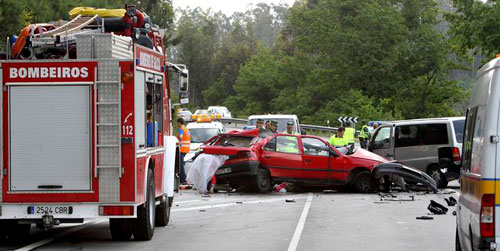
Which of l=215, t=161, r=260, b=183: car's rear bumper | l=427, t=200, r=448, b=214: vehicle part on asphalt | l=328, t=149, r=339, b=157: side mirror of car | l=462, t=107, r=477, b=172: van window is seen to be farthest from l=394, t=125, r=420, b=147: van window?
l=462, t=107, r=477, b=172: van window

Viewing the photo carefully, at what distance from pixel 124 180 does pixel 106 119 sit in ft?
2.66

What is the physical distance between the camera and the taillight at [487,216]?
23.2 ft

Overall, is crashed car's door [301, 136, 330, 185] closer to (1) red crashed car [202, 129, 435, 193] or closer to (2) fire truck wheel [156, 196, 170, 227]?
(1) red crashed car [202, 129, 435, 193]

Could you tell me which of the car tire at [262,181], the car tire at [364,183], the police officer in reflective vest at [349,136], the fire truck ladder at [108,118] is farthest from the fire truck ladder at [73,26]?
the police officer in reflective vest at [349,136]

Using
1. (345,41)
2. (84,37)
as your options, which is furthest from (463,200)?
(345,41)

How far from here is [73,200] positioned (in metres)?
11.9

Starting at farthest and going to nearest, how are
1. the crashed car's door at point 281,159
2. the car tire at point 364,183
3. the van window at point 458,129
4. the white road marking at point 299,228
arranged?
the van window at point 458,129 → the car tire at point 364,183 → the crashed car's door at point 281,159 → the white road marking at point 299,228

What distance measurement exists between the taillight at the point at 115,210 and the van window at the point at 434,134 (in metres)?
14.4

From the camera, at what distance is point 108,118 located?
1193 cm

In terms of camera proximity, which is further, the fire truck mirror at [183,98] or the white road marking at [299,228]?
the fire truck mirror at [183,98]

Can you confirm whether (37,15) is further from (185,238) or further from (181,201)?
(185,238)

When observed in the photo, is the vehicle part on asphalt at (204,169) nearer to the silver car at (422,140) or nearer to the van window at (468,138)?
the silver car at (422,140)

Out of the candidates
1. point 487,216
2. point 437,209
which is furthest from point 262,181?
point 487,216

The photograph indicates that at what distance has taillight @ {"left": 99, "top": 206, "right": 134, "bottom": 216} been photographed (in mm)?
11852
